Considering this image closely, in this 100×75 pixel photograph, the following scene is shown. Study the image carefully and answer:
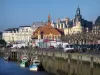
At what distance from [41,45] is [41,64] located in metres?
45.6

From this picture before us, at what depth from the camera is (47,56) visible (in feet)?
215

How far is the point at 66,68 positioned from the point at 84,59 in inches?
350

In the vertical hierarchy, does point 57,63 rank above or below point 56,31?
below

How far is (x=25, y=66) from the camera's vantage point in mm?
72688

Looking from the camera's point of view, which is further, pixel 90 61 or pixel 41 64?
pixel 41 64

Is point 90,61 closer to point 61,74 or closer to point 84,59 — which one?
point 84,59

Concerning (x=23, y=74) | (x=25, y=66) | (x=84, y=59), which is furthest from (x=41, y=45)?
(x=84, y=59)

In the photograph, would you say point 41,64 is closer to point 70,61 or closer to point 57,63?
point 57,63

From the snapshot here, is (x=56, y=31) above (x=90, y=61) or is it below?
above

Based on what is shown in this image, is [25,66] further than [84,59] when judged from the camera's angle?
Yes

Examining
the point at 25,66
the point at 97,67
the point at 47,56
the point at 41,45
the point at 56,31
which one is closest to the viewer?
the point at 97,67

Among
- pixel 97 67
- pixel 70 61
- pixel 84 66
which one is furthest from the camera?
pixel 70 61

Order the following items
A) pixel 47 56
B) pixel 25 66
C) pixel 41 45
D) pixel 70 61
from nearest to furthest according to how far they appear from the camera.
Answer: pixel 70 61 → pixel 47 56 → pixel 25 66 → pixel 41 45

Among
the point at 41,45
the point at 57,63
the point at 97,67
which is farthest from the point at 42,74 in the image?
the point at 41,45
